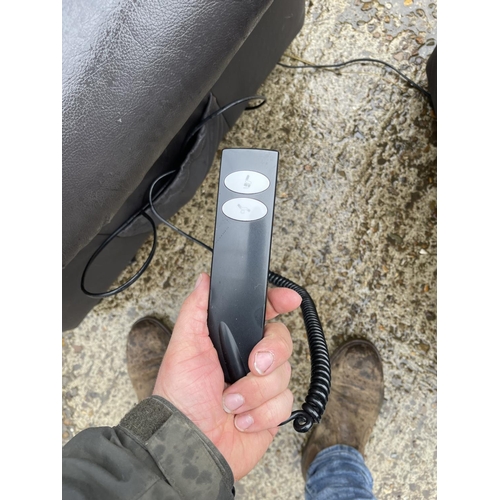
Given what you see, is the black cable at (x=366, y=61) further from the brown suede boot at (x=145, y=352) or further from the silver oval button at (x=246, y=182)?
the brown suede boot at (x=145, y=352)

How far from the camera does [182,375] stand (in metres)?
0.66

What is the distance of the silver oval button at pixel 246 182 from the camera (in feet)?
2.11

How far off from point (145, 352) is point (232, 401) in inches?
18.8

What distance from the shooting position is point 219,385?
0.67 metres

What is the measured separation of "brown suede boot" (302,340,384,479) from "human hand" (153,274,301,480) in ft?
1.18

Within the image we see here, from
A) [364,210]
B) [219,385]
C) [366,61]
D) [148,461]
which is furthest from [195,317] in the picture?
[366,61]

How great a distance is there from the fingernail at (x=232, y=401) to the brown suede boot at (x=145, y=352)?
44cm

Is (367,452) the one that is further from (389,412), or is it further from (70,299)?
(70,299)

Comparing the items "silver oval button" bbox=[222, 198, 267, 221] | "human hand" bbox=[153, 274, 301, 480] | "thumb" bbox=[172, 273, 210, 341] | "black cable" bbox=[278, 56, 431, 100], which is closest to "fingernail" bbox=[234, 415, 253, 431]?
"human hand" bbox=[153, 274, 301, 480]

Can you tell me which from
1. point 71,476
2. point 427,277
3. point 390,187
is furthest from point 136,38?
point 427,277

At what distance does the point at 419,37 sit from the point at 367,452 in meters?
1.04

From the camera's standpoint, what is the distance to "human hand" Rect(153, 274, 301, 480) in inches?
25.4

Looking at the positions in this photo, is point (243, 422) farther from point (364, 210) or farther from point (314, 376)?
point (364, 210)

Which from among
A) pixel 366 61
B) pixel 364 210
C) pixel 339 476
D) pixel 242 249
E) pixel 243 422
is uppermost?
pixel 366 61
